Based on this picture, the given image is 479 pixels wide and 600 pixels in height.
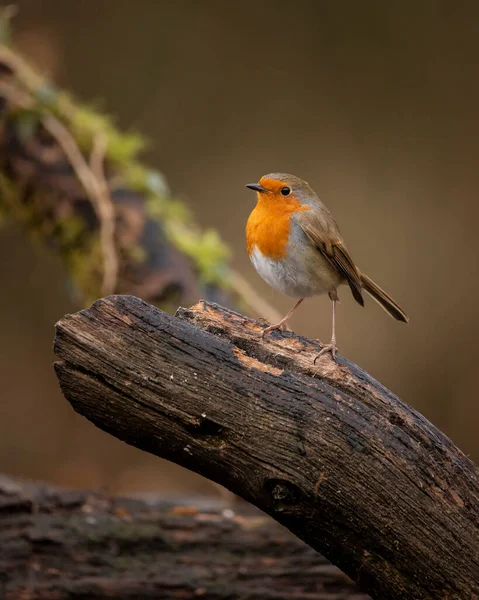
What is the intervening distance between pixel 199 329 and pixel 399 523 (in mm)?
684

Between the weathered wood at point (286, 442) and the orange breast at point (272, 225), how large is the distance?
0.82m

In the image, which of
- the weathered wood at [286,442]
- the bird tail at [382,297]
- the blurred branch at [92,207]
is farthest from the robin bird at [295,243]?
the blurred branch at [92,207]

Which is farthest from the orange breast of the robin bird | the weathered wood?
the weathered wood

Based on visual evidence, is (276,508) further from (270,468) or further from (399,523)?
(399,523)

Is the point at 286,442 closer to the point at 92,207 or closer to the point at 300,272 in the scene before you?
the point at 300,272

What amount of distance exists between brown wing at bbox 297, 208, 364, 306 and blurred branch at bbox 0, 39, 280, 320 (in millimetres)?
1289

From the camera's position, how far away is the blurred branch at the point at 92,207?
409 centimetres

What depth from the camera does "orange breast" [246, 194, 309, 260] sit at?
2.79m

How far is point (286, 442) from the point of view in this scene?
193cm

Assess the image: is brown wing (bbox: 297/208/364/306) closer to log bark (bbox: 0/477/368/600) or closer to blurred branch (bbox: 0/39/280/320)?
log bark (bbox: 0/477/368/600)

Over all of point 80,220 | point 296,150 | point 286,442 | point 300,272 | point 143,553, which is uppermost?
point 296,150

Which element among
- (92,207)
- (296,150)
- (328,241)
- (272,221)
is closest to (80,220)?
(92,207)

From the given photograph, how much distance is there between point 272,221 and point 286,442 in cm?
108

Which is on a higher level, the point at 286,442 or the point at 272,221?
the point at 272,221
